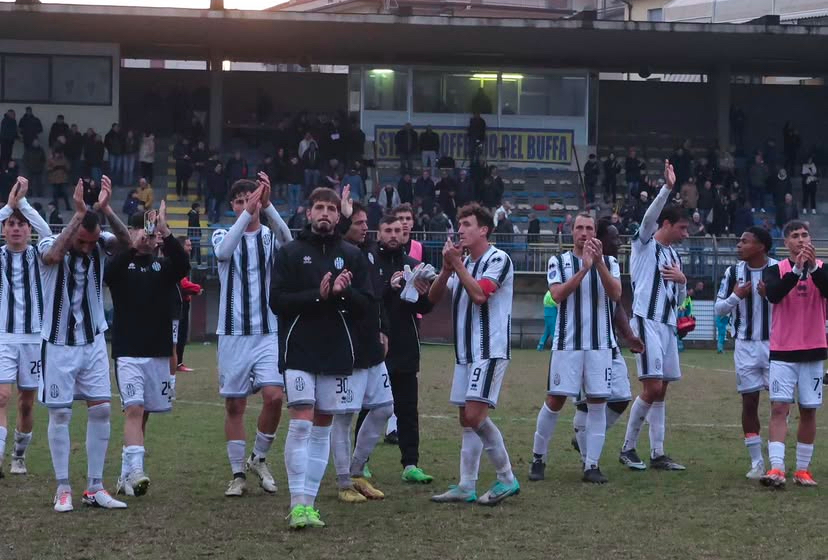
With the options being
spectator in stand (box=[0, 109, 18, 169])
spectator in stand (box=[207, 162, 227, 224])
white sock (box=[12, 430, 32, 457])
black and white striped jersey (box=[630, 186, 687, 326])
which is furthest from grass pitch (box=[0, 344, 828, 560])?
spectator in stand (box=[0, 109, 18, 169])

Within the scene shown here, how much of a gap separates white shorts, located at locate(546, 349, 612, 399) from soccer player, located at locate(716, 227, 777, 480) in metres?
1.23

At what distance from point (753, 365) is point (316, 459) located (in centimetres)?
413

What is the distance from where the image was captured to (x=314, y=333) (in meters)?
8.38

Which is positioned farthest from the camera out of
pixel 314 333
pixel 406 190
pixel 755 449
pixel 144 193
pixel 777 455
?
pixel 406 190

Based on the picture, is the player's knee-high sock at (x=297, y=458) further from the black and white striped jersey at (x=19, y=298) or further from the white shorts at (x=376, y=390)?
the black and white striped jersey at (x=19, y=298)

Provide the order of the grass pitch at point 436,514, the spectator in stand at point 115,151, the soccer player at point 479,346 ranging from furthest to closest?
the spectator in stand at point 115,151 < the soccer player at point 479,346 < the grass pitch at point 436,514

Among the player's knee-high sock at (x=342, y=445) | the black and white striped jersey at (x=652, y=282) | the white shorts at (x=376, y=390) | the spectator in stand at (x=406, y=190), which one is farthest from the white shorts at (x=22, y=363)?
the spectator in stand at (x=406, y=190)

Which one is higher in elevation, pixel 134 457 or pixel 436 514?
pixel 134 457

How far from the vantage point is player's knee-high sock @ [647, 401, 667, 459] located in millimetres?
→ 11062

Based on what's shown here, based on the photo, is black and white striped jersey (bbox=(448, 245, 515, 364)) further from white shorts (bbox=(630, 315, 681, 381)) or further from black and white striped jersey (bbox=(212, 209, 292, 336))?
white shorts (bbox=(630, 315, 681, 381))

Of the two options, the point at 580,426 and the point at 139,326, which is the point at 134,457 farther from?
the point at 580,426

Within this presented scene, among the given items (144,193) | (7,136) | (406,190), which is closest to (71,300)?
(144,193)

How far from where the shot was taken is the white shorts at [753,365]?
10594 mm

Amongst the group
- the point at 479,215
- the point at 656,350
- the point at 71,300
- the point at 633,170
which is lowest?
the point at 656,350
